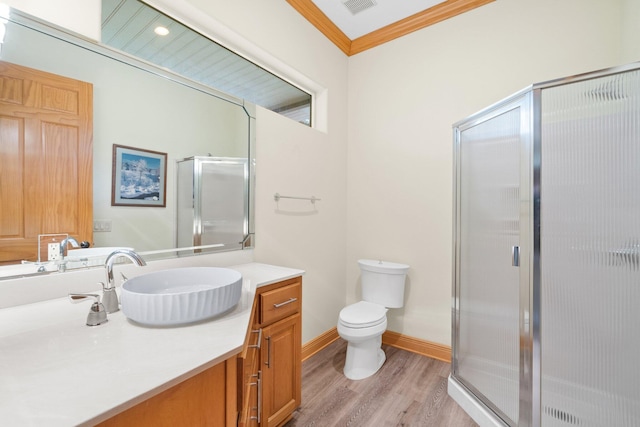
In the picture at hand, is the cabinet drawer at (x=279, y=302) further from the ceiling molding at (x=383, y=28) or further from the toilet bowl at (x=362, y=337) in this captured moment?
the ceiling molding at (x=383, y=28)

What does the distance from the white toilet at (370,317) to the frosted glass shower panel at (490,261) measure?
20.2 inches

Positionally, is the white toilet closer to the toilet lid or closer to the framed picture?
the toilet lid

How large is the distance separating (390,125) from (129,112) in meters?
2.01

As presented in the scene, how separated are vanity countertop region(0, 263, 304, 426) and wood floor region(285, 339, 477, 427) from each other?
1.12m

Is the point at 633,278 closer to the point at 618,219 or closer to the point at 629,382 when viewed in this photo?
the point at 618,219

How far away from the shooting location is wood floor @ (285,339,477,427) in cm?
161

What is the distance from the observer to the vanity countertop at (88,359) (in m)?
0.51

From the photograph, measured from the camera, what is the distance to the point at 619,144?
1238 mm

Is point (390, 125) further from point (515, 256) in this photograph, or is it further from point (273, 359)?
point (273, 359)

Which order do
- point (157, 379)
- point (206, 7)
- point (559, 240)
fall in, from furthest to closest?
point (206, 7) < point (559, 240) < point (157, 379)

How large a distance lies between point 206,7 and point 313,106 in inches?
46.2

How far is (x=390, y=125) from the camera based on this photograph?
101 inches

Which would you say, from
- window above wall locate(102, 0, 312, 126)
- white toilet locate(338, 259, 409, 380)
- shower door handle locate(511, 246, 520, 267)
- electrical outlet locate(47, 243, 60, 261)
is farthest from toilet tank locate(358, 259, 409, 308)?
electrical outlet locate(47, 243, 60, 261)

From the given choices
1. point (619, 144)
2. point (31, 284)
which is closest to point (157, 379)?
point (31, 284)
